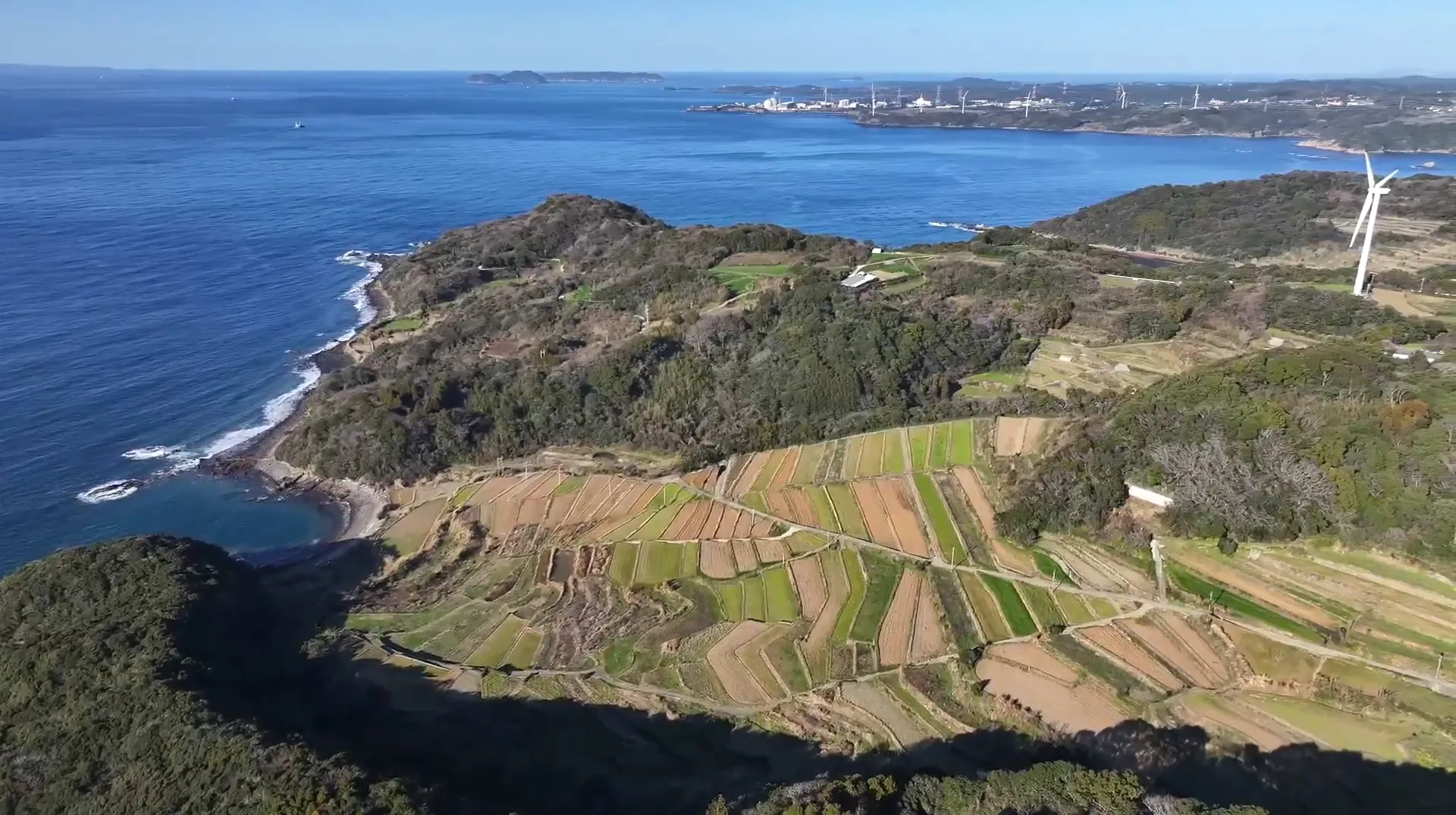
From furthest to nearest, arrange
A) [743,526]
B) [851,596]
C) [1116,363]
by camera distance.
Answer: [1116,363], [743,526], [851,596]

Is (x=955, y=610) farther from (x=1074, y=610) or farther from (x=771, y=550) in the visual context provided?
(x=771, y=550)

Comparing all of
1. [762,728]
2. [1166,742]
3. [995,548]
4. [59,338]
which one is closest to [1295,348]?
[995,548]

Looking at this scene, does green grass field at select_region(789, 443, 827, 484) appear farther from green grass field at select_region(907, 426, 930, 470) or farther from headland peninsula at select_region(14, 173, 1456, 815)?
green grass field at select_region(907, 426, 930, 470)

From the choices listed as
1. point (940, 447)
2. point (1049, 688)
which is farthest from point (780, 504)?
point (1049, 688)

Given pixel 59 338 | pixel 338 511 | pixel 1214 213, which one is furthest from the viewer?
pixel 1214 213

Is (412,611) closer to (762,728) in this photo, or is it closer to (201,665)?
(201,665)

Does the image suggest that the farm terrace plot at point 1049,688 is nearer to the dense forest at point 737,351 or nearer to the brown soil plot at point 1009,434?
the brown soil plot at point 1009,434
